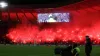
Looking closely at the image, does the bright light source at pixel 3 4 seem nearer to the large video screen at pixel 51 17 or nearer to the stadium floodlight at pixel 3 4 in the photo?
the stadium floodlight at pixel 3 4

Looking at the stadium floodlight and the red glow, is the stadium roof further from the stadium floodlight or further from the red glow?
the red glow

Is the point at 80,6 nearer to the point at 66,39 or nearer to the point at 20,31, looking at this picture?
the point at 66,39

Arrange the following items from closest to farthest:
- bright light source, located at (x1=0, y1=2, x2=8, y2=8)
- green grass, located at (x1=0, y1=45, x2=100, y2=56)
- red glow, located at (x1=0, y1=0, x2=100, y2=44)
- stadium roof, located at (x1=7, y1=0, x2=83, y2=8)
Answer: green grass, located at (x1=0, y1=45, x2=100, y2=56)
red glow, located at (x1=0, y1=0, x2=100, y2=44)
bright light source, located at (x1=0, y1=2, x2=8, y2=8)
stadium roof, located at (x1=7, y1=0, x2=83, y2=8)

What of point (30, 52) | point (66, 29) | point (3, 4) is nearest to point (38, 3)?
point (3, 4)

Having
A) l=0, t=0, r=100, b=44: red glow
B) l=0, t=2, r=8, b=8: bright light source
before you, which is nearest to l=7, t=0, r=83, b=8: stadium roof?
l=0, t=2, r=8, b=8: bright light source

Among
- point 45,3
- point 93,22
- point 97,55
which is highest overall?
point 45,3

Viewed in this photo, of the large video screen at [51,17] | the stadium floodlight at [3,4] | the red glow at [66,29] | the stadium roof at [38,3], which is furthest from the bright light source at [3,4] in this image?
the large video screen at [51,17]

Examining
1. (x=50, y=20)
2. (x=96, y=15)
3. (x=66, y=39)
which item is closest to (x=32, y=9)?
(x=50, y=20)

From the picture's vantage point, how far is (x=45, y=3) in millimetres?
74750

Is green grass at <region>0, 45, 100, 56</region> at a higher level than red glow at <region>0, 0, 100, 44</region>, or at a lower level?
lower

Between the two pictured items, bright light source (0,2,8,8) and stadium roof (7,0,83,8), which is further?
stadium roof (7,0,83,8)

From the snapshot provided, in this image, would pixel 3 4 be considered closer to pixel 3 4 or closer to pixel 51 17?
pixel 3 4

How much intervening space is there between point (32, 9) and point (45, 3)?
258 inches

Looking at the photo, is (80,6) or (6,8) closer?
(80,6)
